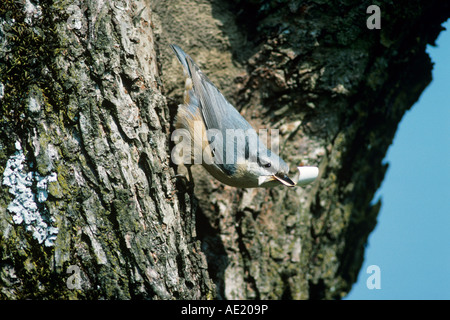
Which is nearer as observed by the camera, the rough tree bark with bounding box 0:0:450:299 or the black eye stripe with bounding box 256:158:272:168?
the rough tree bark with bounding box 0:0:450:299

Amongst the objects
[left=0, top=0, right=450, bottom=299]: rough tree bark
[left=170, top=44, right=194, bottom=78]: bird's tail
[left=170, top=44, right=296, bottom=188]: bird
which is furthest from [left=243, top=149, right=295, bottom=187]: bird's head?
[left=170, top=44, right=194, bottom=78]: bird's tail

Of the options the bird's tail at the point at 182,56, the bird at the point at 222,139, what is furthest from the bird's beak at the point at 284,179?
the bird's tail at the point at 182,56

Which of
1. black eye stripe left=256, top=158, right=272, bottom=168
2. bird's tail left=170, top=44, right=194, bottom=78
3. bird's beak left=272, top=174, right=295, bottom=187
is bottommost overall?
bird's beak left=272, top=174, right=295, bottom=187

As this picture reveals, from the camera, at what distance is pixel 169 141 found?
86.0 inches

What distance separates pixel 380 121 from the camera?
9.36 ft

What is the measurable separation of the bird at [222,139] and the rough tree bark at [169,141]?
7.2 inches

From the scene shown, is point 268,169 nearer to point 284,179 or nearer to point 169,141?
point 284,179

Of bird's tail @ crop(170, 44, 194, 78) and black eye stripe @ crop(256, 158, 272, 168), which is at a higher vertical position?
bird's tail @ crop(170, 44, 194, 78)

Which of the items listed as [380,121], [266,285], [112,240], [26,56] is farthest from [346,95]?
[26,56]

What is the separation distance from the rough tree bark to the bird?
18 cm

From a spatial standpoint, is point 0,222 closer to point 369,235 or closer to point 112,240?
point 112,240

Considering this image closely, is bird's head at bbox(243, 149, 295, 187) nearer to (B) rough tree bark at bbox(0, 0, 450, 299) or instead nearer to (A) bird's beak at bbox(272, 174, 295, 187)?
(A) bird's beak at bbox(272, 174, 295, 187)

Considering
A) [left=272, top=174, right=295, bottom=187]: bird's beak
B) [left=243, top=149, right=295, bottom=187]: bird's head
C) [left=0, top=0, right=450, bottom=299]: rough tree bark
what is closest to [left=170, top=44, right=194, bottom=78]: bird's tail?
[left=0, top=0, right=450, bottom=299]: rough tree bark

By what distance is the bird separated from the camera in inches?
90.3
